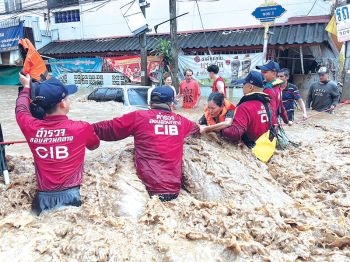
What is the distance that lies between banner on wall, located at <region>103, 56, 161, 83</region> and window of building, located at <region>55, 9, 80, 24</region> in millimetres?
4120

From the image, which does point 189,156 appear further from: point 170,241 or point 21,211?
point 21,211

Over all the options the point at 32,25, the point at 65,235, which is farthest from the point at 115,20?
the point at 65,235

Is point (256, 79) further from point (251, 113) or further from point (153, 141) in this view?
point (153, 141)

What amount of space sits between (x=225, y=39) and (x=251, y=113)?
11584mm

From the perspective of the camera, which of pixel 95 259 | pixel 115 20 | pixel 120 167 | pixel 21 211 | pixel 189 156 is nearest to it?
pixel 95 259

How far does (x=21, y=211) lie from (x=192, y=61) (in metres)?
13.2

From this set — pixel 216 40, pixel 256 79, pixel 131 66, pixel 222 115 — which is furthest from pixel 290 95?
pixel 131 66

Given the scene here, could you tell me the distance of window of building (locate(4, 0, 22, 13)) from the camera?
2200 cm

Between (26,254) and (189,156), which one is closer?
(26,254)

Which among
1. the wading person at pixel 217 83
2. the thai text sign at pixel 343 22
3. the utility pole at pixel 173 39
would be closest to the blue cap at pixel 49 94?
the wading person at pixel 217 83

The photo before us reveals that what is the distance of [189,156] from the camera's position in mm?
3875

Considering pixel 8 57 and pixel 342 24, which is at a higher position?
pixel 342 24

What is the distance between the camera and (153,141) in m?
3.31

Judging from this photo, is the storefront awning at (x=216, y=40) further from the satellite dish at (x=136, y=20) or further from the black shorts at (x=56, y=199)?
the black shorts at (x=56, y=199)
